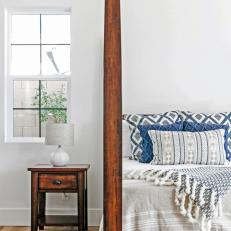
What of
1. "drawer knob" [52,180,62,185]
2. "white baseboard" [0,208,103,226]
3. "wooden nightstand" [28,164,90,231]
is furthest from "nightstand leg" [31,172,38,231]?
"white baseboard" [0,208,103,226]

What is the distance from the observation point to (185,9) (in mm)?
4133

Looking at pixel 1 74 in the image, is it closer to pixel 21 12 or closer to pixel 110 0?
pixel 21 12

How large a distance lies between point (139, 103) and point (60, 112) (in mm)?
772

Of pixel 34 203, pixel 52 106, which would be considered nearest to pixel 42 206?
pixel 34 203

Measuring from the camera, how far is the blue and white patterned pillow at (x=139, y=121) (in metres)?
3.68

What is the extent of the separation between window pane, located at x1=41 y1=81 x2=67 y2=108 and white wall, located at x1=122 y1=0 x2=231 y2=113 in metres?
0.61

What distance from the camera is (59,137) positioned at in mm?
3662

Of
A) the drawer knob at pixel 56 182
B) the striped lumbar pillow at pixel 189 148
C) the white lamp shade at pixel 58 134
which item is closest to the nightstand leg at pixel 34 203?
the drawer knob at pixel 56 182

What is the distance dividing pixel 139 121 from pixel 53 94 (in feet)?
3.24

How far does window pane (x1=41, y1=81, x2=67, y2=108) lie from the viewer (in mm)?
4258

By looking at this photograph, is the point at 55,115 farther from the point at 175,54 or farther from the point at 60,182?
the point at 175,54

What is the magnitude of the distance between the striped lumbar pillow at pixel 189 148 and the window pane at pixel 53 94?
124 cm

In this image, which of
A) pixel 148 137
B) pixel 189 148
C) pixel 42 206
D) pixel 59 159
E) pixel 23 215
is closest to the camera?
pixel 189 148

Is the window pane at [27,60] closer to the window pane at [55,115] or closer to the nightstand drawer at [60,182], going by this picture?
the window pane at [55,115]
